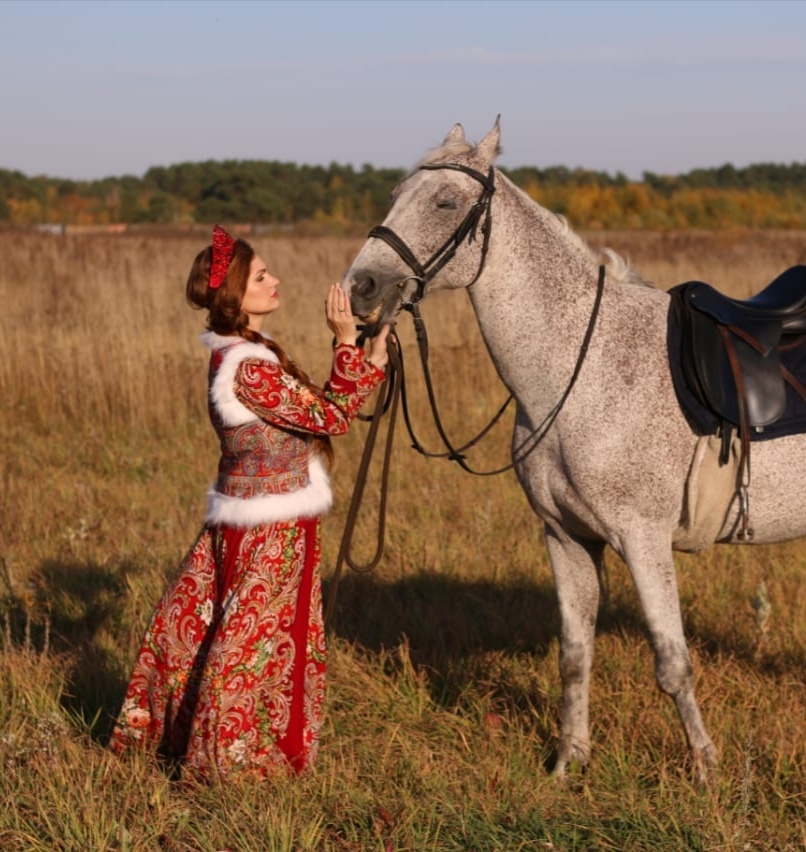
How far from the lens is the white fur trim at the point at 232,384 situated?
3615 mm

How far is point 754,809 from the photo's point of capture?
3566 mm

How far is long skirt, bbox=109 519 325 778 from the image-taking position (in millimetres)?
3670

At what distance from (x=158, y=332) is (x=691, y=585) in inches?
236

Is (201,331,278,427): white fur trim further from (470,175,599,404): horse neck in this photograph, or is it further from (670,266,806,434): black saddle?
(670,266,806,434): black saddle

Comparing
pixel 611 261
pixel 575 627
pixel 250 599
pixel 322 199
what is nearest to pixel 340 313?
pixel 250 599

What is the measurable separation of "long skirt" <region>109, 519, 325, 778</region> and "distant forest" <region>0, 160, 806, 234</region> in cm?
2577

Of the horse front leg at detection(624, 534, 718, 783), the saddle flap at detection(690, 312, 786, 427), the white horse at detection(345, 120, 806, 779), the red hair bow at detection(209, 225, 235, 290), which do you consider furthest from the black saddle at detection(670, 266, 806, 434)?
the red hair bow at detection(209, 225, 235, 290)

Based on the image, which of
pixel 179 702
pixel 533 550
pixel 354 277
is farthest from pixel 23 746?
pixel 533 550

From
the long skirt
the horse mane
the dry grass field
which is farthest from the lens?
the horse mane

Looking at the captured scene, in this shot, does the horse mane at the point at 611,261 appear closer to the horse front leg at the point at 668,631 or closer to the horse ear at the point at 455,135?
the horse ear at the point at 455,135

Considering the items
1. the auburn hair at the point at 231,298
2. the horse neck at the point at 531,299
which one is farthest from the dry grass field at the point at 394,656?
the auburn hair at the point at 231,298

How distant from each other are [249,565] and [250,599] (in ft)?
0.35

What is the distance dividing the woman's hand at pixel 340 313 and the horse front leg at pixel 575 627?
1077 mm

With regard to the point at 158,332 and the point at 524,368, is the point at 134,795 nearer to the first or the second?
the point at 524,368
